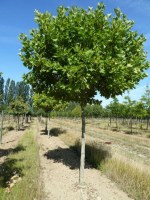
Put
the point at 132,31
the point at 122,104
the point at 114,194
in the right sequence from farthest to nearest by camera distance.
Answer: the point at 122,104 < the point at 132,31 < the point at 114,194

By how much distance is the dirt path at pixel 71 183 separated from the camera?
358 inches

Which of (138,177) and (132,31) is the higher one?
(132,31)

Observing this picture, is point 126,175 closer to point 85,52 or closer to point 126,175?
point 126,175

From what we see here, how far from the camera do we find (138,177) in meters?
10.0

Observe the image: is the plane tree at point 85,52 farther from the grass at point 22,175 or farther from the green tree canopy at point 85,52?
the grass at point 22,175

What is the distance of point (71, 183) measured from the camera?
419 inches

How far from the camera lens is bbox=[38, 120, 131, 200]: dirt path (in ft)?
29.9

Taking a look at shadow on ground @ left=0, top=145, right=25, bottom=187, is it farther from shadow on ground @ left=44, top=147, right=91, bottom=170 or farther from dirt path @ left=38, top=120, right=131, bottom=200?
shadow on ground @ left=44, top=147, right=91, bottom=170

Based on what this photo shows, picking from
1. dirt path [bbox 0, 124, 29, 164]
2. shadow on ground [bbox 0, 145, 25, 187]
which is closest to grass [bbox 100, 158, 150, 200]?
shadow on ground [bbox 0, 145, 25, 187]

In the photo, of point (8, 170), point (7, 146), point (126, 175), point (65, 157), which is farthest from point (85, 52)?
point (7, 146)

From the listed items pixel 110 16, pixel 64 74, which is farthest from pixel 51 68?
pixel 110 16

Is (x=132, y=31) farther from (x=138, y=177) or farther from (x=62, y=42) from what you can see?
(x=138, y=177)

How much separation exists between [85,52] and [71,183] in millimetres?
5122

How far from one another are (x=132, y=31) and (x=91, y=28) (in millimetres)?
1900
